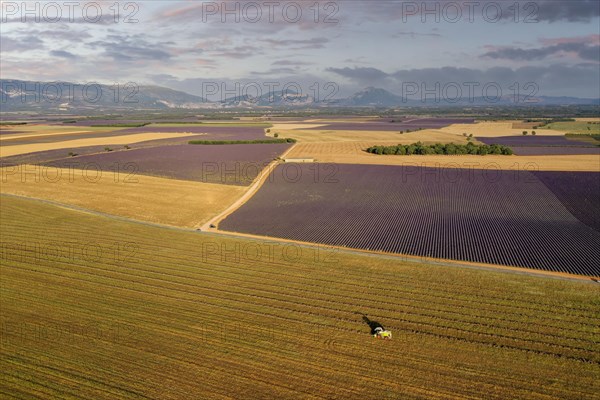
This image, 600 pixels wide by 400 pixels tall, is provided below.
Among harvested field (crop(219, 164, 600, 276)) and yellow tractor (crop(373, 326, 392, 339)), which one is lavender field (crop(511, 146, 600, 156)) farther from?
yellow tractor (crop(373, 326, 392, 339))

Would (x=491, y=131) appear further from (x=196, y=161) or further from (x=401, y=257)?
(x=401, y=257)

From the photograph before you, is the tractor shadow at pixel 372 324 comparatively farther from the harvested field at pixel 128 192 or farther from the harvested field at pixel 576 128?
→ the harvested field at pixel 576 128

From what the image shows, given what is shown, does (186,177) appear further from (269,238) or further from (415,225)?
(415,225)

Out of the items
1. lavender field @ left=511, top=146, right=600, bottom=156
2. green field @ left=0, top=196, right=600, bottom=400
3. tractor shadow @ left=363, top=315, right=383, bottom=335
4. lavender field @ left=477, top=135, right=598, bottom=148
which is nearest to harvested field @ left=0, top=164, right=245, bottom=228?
green field @ left=0, top=196, right=600, bottom=400

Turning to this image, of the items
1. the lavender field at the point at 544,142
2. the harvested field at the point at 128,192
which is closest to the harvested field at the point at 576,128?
the lavender field at the point at 544,142

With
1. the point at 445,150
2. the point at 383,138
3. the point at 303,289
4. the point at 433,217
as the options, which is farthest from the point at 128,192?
the point at 383,138
